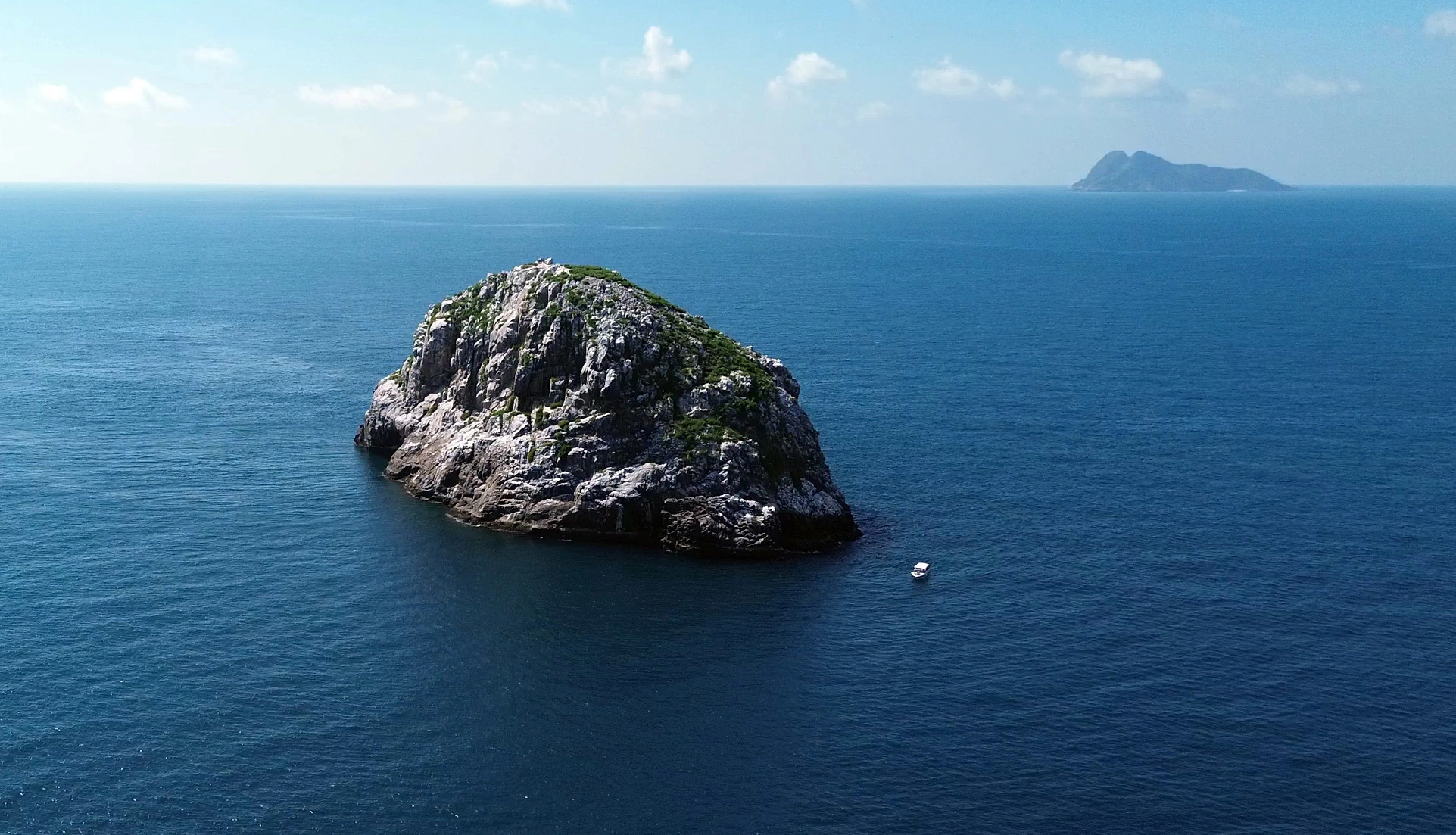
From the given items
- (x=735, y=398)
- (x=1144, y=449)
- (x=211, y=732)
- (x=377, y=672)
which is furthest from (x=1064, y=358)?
(x=211, y=732)

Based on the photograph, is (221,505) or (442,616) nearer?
(442,616)

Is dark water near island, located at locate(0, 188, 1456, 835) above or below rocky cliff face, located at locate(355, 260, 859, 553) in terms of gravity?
below

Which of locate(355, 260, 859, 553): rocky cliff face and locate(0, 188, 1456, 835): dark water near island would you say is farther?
locate(355, 260, 859, 553): rocky cliff face

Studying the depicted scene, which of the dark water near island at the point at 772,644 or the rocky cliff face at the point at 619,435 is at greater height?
the rocky cliff face at the point at 619,435

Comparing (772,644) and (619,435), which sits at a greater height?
(619,435)

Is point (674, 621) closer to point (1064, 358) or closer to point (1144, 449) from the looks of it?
point (1144, 449)

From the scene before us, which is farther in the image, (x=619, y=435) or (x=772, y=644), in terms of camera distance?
(x=619, y=435)

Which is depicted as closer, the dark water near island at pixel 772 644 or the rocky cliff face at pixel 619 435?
the dark water near island at pixel 772 644

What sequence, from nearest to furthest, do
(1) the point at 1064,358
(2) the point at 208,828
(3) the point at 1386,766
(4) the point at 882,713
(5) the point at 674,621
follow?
(2) the point at 208,828 < (3) the point at 1386,766 < (4) the point at 882,713 < (5) the point at 674,621 < (1) the point at 1064,358
